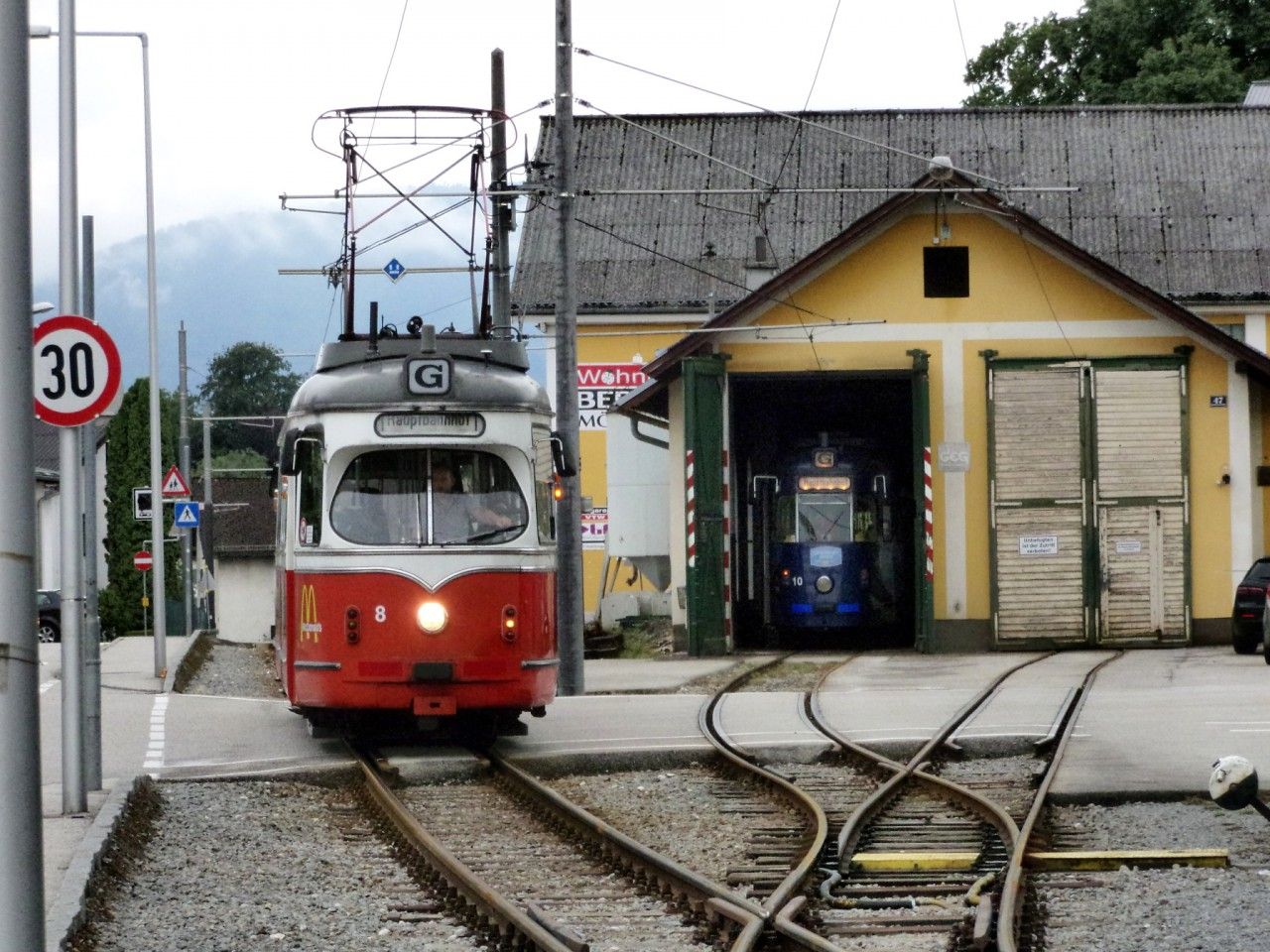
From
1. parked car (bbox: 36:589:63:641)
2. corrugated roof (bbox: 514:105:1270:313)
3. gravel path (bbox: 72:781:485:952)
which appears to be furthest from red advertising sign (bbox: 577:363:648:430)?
gravel path (bbox: 72:781:485:952)

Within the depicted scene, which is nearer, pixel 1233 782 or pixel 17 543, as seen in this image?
pixel 17 543

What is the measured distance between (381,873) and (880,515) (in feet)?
76.0

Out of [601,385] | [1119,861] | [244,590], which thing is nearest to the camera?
[1119,861]

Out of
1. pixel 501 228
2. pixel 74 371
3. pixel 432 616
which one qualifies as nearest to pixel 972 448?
pixel 501 228

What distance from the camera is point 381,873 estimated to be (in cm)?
1149

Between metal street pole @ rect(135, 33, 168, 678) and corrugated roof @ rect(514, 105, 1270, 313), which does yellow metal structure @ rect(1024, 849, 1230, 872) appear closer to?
metal street pole @ rect(135, 33, 168, 678)

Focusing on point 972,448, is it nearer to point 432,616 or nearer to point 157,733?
point 157,733

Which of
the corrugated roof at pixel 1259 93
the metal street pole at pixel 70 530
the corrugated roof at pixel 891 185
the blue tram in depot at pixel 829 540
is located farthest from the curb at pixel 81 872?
the corrugated roof at pixel 1259 93

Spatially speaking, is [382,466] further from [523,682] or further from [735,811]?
[735,811]

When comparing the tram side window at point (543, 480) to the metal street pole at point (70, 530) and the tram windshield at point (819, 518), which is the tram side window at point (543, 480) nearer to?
the metal street pole at point (70, 530)

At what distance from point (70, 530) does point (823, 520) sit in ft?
68.6

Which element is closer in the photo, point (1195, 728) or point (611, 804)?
point (611, 804)

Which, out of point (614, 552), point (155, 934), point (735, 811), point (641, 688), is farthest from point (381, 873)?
point (614, 552)

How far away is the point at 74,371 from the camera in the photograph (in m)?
13.4
